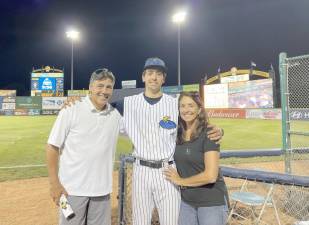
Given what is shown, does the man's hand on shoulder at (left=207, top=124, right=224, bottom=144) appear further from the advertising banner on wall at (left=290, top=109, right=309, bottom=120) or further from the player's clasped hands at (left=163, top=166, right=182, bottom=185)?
the advertising banner on wall at (left=290, top=109, right=309, bottom=120)

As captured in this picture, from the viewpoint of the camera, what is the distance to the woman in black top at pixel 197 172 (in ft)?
9.61

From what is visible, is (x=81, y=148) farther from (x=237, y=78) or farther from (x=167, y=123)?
(x=237, y=78)

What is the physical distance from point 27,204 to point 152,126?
4.35m

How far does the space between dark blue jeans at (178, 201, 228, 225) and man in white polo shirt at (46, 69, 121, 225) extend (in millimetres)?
786

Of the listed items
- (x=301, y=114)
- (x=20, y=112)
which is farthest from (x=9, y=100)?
(x=301, y=114)

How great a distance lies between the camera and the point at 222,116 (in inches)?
1580

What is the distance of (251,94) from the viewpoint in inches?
1458

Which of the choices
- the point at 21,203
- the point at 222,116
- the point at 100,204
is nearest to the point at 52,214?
the point at 21,203

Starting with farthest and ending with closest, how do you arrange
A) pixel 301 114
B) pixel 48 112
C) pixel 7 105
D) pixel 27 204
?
pixel 48 112, pixel 7 105, pixel 301 114, pixel 27 204

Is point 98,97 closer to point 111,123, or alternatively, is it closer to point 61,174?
point 111,123

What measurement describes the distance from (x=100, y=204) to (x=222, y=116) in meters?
37.8

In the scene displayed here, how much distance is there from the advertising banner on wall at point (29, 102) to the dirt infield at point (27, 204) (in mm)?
52726

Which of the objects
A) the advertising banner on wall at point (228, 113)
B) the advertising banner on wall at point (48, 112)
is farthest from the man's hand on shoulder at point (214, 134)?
the advertising banner on wall at point (48, 112)

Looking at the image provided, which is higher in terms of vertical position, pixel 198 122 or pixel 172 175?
pixel 198 122
